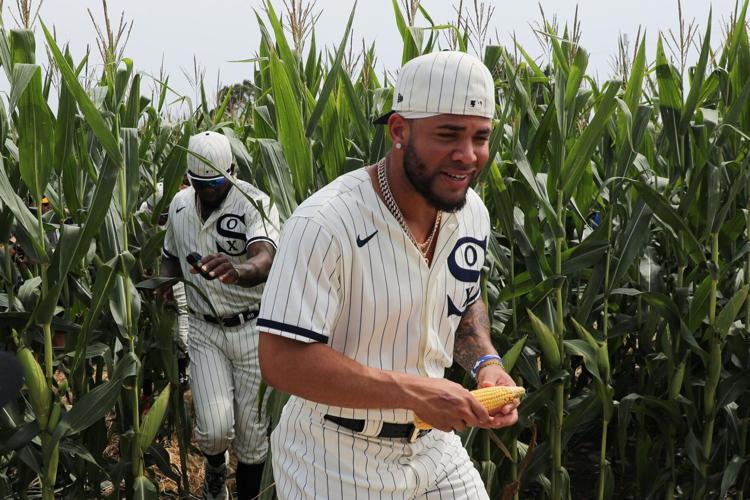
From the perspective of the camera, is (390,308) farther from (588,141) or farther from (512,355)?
(588,141)

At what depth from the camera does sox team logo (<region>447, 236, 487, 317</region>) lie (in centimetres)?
257

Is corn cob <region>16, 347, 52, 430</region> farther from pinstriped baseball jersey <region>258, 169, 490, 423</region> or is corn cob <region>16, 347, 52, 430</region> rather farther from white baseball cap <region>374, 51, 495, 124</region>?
white baseball cap <region>374, 51, 495, 124</region>

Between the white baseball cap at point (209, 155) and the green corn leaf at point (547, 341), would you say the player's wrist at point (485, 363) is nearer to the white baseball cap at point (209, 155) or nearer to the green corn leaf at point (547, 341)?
the green corn leaf at point (547, 341)

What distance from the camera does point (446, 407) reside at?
214cm

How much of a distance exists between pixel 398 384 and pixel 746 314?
8.12ft

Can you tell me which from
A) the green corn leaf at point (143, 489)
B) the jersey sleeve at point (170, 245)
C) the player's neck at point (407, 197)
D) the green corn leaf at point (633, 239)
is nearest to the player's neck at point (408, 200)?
the player's neck at point (407, 197)

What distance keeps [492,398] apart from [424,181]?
0.54 metres

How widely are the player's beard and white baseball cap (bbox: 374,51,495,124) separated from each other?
102 millimetres

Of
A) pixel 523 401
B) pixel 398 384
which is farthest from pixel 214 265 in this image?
pixel 398 384

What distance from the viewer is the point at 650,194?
149 inches

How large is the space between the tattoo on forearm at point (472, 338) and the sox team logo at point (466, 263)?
0.30 ft

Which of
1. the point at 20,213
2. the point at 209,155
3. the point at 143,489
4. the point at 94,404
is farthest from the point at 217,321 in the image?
the point at 20,213

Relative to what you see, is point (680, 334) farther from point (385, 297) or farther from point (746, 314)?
point (385, 297)

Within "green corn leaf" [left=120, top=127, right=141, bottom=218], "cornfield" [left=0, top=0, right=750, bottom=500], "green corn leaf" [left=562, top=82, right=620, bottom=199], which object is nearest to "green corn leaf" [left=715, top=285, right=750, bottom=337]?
"cornfield" [left=0, top=0, right=750, bottom=500]
